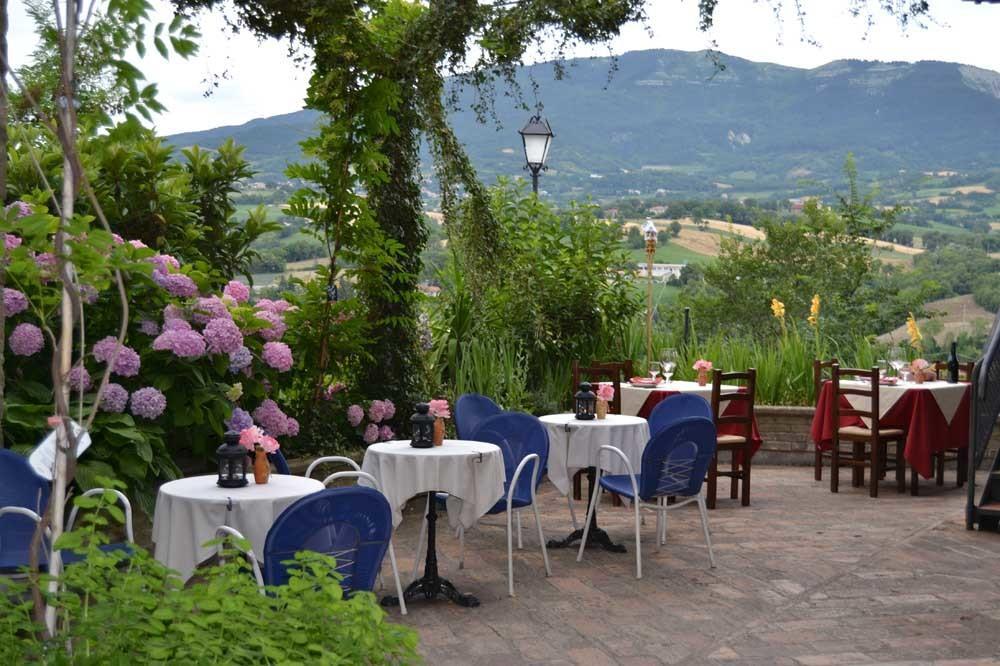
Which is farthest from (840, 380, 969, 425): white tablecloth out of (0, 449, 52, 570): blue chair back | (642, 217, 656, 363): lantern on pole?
(0, 449, 52, 570): blue chair back

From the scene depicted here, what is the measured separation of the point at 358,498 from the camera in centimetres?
407

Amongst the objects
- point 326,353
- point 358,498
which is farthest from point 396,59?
point 358,498

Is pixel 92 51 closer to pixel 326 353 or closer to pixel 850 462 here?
pixel 326 353

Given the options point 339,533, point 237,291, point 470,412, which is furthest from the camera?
point 470,412

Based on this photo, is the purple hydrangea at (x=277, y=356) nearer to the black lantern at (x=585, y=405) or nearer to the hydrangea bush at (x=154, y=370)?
the hydrangea bush at (x=154, y=370)

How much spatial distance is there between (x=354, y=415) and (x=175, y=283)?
6.47 ft

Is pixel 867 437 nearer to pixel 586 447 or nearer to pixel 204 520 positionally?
pixel 586 447

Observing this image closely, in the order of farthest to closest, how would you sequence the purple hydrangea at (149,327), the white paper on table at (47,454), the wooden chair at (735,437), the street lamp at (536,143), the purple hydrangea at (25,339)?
the street lamp at (536,143), the wooden chair at (735,437), the purple hydrangea at (149,327), the purple hydrangea at (25,339), the white paper on table at (47,454)

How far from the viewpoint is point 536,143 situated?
11.6m

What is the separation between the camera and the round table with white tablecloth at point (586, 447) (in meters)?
7.04

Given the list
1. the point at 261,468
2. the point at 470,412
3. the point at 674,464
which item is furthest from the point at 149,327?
the point at 674,464

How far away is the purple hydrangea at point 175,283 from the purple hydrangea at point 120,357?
490mm

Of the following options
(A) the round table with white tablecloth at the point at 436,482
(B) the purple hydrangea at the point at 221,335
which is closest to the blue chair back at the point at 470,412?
(A) the round table with white tablecloth at the point at 436,482

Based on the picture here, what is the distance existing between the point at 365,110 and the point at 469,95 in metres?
Answer: 1.38
